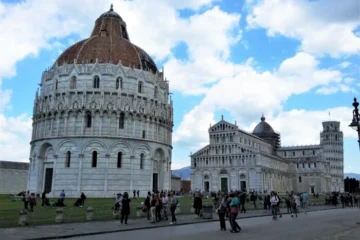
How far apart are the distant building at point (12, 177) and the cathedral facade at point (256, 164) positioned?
42.7 meters

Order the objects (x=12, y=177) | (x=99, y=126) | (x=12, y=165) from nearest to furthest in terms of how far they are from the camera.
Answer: (x=99, y=126) → (x=12, y=177) → (x=12, y=165)

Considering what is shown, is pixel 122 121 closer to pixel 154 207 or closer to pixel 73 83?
pixel 73 83

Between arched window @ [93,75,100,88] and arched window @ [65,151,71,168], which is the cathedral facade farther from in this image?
arched window @ [65,151,71,168]

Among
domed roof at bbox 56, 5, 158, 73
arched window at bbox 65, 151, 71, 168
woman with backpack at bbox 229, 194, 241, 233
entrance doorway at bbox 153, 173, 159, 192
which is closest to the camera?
woman with backpack at bbox 229, 194, 241, 233

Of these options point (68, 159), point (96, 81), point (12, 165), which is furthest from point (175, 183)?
point (96, 81)

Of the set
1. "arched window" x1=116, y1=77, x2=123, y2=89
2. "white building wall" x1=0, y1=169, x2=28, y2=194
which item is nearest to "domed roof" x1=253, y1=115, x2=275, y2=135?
"white building wall" x1=0, y1=169, x2=28, y2=194

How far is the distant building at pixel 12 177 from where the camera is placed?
74.2m

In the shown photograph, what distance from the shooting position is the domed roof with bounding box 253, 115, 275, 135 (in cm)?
11694

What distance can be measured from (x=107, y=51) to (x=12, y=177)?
42750mm

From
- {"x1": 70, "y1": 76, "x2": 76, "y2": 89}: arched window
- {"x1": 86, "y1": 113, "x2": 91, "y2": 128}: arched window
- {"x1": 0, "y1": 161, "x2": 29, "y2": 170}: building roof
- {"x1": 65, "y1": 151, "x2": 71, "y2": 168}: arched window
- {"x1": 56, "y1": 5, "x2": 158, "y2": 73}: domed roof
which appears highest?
{"x1": 56, "y1": 5, "x2": 158, "y2": 73}: domed roof

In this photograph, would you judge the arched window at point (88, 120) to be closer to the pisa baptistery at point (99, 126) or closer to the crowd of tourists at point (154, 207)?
the pisa baptistery at point (99, 126)

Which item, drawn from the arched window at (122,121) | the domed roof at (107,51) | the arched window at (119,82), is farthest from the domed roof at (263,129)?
the arched window at (122,121)

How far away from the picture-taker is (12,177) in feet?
249

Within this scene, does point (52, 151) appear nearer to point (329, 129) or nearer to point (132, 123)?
point (132, 123)
